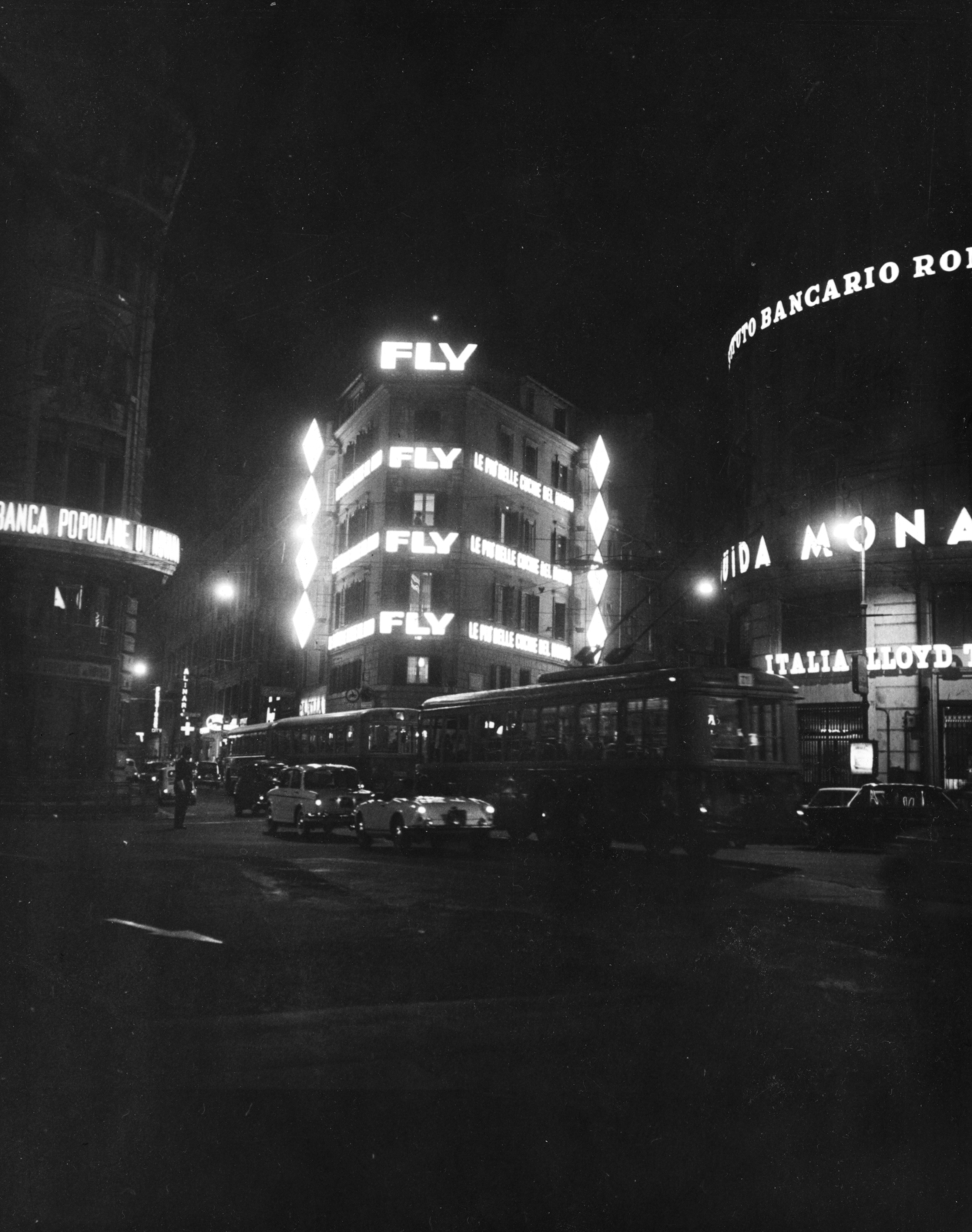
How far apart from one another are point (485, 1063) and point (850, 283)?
3729 cm

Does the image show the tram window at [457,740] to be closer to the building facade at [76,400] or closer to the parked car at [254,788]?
the parked car at [254,788]

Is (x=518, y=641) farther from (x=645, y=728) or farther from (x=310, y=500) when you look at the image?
(x=645, y=728)

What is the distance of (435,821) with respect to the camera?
23.5 metres

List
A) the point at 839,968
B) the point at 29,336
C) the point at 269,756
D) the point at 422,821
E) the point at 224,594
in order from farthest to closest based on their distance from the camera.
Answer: the point at 224,594 < the point at 269,756 < the point at 29,336 < the point at 422,821 < the point at 839,968

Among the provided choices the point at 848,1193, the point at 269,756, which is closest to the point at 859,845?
the point at 848,1193

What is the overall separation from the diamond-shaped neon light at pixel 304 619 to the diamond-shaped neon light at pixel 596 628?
15.9 metres

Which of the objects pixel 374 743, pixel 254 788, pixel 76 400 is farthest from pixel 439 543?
pixel 76 400

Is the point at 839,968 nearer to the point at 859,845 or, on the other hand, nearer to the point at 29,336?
the point at 859,845

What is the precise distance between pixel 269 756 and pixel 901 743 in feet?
88.9

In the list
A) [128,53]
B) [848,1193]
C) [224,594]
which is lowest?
[848,1193]

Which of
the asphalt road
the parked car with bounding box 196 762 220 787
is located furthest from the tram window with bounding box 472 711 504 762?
the parked car with bounding box 196 762 220 787

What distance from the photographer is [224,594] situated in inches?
2426

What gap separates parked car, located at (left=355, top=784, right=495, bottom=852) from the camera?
23531mm

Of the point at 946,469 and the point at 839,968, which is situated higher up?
the point at 946,469
